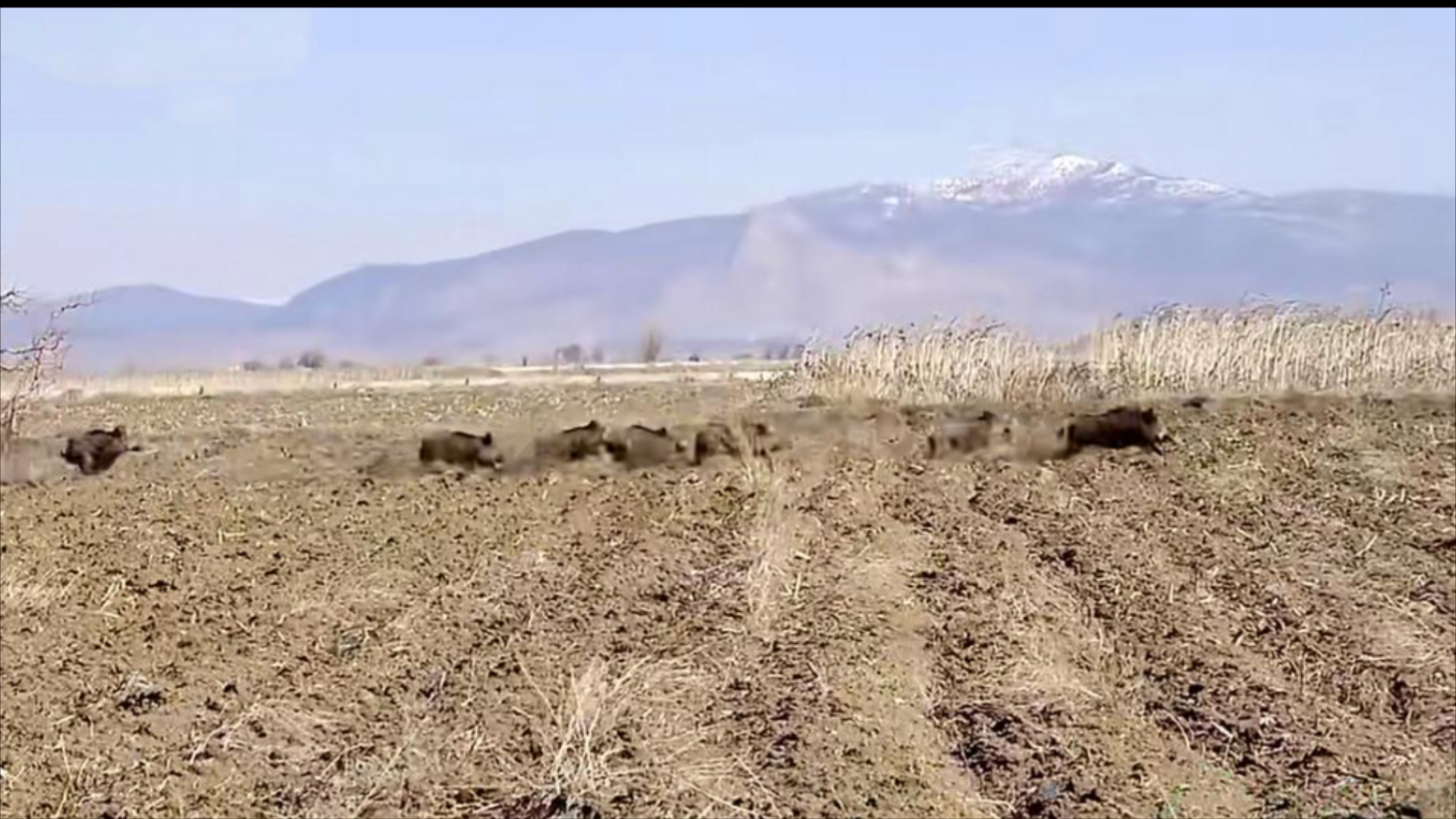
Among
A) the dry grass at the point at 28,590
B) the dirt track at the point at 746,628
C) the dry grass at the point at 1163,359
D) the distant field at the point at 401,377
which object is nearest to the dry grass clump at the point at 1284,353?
the dry grass at the point at 1163,359

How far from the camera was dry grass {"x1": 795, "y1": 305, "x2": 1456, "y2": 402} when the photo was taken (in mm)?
7340

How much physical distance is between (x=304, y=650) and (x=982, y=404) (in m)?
3.74

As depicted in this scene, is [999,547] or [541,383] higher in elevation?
[541,383]

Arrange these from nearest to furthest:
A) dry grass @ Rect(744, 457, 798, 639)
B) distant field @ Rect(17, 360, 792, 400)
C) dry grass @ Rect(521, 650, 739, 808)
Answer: dry grass @ Rect(521, 650, 739, 808) → dry grass @ Rect(744, 457, 798, 639) → distant field @ Rect(17, 360, 792, 400)

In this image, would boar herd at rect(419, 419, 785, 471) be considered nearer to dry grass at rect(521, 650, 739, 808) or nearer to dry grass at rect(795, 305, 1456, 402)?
dry grass at rect(795, 305, 1456, 402)

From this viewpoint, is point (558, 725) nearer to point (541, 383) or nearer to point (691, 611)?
point (691, 611)

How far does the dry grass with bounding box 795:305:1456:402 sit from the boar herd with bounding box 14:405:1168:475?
0.15m

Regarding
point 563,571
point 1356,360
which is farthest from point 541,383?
point 1356,360

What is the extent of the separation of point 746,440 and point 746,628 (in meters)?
1.81

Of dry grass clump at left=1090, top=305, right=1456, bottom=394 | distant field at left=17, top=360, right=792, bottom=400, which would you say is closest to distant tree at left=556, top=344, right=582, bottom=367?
distant field at left=17, top=360, right=792, bottom=400

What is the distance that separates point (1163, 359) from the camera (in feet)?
26.6

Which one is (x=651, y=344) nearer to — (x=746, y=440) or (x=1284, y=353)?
Answer: (x=746, y=440)

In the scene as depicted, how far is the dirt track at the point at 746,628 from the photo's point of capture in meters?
4.58

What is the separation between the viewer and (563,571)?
6195 mm
